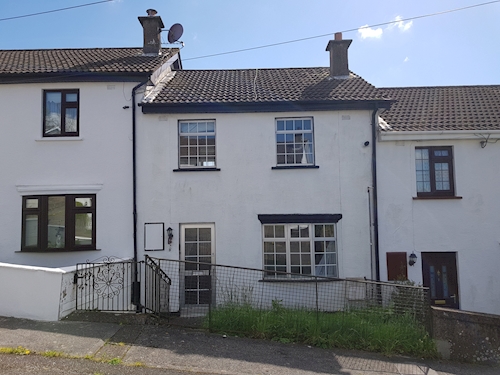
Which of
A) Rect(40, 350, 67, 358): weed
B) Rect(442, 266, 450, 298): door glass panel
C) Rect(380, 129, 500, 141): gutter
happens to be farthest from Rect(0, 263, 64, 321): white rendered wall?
Rect(442, 266, 450, 298): door glass panel

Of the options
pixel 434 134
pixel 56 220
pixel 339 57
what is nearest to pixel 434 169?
pixel 434 134

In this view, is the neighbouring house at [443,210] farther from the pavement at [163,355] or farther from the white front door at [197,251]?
the white front door at [197,251]

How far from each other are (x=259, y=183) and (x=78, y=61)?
6.44 metres

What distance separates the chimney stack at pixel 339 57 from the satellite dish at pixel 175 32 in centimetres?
498

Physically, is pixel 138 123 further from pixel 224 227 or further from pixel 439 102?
pixel 439 102

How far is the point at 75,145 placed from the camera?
1023 cm

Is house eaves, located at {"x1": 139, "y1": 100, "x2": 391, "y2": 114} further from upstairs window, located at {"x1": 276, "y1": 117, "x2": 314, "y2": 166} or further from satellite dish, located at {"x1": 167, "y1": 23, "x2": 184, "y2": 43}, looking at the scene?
satellite dish, located at {"x1": 167, "y1": 23, "x2": 184, "y2": 43}

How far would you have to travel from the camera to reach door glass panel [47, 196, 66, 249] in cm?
1017

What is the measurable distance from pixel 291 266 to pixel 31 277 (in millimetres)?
5864

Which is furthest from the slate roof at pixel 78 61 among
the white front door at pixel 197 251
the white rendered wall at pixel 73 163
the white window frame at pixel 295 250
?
the white window frame at pixel 295 250

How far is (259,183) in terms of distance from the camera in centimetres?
1034

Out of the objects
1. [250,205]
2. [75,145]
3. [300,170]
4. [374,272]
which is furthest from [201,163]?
[374,272]

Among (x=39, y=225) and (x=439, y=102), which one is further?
(x=439, y=102)

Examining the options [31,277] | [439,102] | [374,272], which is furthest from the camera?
[439,102]
